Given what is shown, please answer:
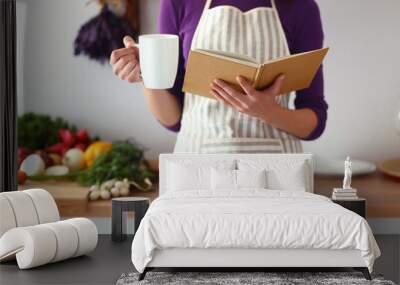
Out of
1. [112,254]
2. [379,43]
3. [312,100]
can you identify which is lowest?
[112,254]

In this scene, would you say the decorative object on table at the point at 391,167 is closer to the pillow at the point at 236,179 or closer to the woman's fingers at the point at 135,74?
the pillow at the point at 236,179

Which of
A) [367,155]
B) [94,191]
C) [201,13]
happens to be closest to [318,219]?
[201,13]

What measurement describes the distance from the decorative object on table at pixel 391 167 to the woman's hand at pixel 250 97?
7.87 feet

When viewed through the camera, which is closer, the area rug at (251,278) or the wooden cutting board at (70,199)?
the area rug at (251,278)

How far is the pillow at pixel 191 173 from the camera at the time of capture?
17.6ft

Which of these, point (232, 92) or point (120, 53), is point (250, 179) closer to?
point (232, 92)

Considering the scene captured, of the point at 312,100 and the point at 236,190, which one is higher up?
the point at 312,100

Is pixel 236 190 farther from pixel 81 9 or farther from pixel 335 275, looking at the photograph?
pixel 81 9

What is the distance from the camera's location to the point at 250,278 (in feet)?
14.4

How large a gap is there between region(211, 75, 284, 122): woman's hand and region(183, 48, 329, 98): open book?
0.03m

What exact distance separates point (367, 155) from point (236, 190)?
248cm

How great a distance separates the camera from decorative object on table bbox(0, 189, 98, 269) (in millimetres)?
4711

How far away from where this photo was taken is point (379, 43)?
7.07 metres

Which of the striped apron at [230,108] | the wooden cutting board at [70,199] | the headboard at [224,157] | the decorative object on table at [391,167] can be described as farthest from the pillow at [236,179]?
the decorative object on table at [391,167]
